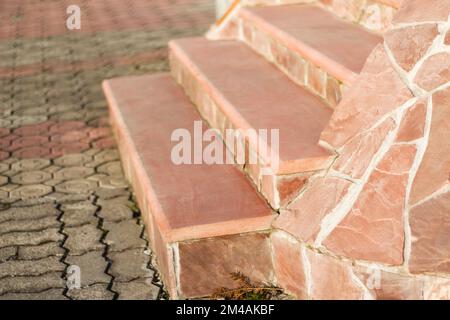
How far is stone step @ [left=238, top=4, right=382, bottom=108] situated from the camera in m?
3.87

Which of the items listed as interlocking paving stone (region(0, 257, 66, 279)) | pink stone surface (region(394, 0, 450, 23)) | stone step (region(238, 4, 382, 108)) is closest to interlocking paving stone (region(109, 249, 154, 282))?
interlocking paving stone (region(0, 257, 66, 279))

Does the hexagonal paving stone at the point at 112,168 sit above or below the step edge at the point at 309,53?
below

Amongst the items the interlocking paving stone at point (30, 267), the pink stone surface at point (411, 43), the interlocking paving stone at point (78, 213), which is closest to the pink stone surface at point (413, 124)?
the pink stone surface at point (411, 43)

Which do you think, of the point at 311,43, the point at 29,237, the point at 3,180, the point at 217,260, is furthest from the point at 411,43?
the point at 3,180

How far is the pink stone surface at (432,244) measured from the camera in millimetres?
A: 2863

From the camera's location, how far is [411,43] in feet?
10.4

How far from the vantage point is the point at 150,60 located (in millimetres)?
7477

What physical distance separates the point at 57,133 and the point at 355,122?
2986mm

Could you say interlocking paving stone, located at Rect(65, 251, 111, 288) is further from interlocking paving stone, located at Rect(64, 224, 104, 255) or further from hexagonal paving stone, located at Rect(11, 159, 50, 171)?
hexagonal paving stone, located at Rect(11, 159, 50, 171)

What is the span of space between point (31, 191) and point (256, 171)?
1731 millimetres

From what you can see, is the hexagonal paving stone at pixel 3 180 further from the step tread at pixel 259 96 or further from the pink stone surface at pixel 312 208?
the pink stone surface at pixel 312 208

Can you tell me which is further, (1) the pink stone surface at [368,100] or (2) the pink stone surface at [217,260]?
(2) the pink stone surface at [217,260]

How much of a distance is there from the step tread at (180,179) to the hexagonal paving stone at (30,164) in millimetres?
567
